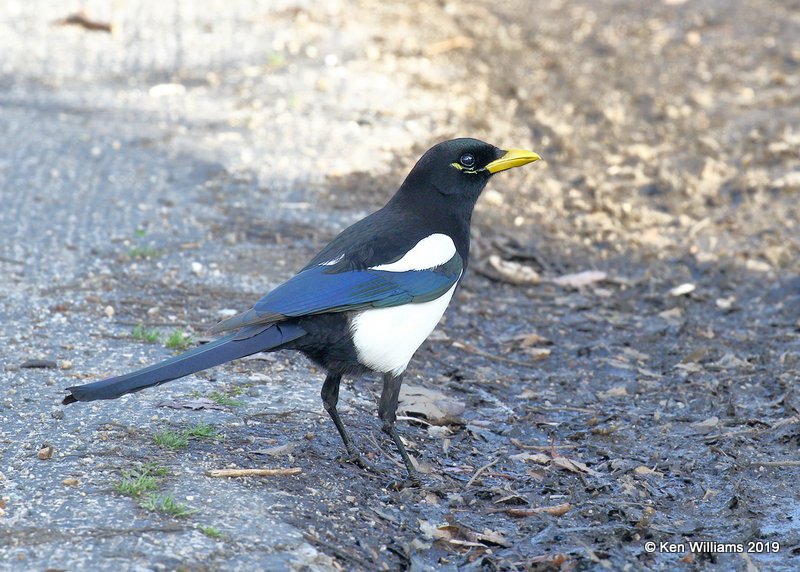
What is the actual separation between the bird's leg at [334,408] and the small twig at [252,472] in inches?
10.7

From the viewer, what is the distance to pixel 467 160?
14.1 ft

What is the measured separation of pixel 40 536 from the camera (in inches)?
122

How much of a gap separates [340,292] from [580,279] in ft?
8.19

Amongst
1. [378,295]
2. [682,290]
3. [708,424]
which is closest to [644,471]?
[708,424]

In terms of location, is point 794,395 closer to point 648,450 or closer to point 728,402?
point 728,402

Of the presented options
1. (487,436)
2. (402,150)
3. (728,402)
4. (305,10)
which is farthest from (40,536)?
(305,10)

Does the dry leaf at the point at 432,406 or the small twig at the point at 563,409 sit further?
the small twig at the point at 563,409

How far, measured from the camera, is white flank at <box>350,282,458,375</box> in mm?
3793

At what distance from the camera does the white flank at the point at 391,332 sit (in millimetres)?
3793

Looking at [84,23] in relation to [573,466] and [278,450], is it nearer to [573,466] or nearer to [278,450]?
[278,450]

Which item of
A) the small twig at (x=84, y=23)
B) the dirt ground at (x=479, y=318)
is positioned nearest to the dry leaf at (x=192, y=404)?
the dirt ground at (x=479, y=318)

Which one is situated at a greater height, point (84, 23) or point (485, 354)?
point (84, 23)

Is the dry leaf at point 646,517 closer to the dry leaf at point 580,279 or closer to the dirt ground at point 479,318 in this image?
the dirt ground at point 479,318

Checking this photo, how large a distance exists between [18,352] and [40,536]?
1.55 metres
